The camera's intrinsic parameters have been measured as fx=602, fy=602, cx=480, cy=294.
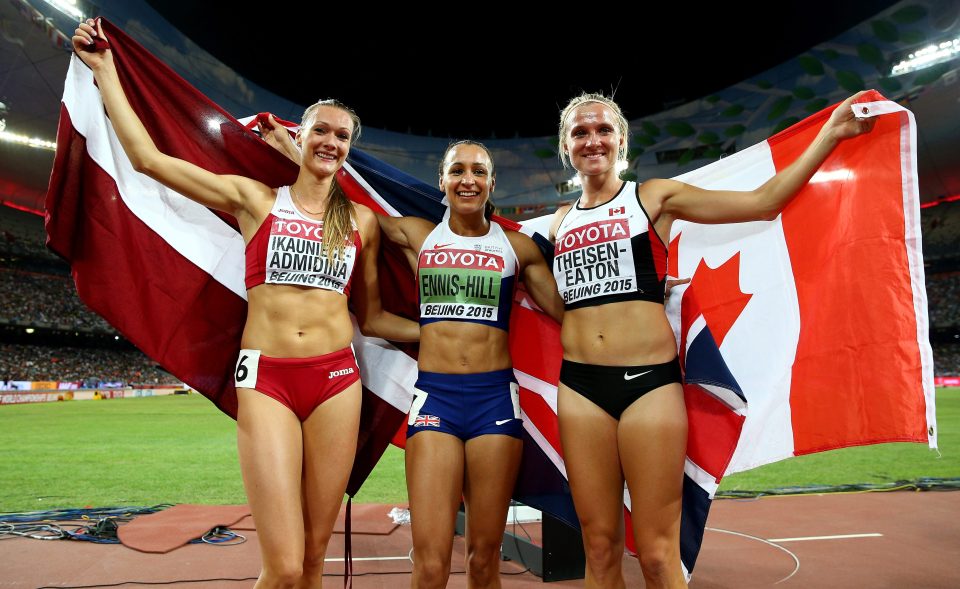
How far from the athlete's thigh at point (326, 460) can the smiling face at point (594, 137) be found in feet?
5.51

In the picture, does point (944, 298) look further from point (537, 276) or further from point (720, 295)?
point (537, 276)

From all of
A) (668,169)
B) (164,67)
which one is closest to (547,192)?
(668,169)

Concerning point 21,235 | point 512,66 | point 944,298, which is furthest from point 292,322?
point 944,298

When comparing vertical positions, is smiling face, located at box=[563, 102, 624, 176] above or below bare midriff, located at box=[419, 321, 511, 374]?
above

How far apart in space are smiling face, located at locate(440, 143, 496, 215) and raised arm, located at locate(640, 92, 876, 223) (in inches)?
33.0

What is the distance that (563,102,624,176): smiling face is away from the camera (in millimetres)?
3076

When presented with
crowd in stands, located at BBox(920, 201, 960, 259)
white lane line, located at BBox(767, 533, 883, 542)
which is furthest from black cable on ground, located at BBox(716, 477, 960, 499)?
crowd in stands, located at BBox(920, 201, 960, 259)

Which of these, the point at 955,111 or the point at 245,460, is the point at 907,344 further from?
the point at 955,111

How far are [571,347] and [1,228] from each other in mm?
41326

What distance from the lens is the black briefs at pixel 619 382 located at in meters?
2.75

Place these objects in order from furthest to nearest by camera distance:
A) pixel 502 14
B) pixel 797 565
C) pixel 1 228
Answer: pixel 1 228 → pixel 502 14 → pixel 797 565

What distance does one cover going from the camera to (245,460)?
2.67m

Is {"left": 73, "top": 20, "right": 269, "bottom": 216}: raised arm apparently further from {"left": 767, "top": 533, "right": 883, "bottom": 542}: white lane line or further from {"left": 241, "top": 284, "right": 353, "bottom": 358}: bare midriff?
{"left": 767, "top": 533, "right": 883, "bottom": 542}: white lane line

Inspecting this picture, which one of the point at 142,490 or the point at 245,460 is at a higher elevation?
the point at 245,460
